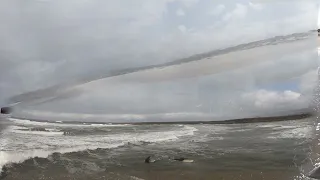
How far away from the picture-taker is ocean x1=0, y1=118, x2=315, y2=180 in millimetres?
1208

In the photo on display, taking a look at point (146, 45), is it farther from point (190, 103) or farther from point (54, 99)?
point (54, 99)

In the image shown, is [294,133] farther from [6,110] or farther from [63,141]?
[6,110]

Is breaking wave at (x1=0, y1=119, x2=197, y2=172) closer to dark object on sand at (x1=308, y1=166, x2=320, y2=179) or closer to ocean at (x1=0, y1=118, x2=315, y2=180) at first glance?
ocean at (x1=0, y1=118, x2=315, y2=180)

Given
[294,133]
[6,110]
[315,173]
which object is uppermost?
[6,110]

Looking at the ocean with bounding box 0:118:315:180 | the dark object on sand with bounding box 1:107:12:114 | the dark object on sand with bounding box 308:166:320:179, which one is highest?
the dark object on sand with bounding box 1:107:12:114

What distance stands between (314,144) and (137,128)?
0.64 m

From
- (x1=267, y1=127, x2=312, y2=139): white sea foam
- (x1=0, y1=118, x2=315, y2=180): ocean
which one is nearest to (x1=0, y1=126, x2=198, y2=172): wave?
(x1=0, y1=118, x2=315, y2=180): ocean

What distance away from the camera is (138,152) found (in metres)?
1.22

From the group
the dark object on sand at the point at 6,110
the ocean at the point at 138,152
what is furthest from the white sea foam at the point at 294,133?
the dark object on sand at the point at 6,110

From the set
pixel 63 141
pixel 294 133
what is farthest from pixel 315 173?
pixel 63 141

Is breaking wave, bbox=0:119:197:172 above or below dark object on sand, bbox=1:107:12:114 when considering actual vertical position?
below

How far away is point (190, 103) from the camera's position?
1.21 meters

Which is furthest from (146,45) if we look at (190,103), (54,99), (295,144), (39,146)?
(295,144)

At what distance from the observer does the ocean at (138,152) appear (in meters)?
1.21
